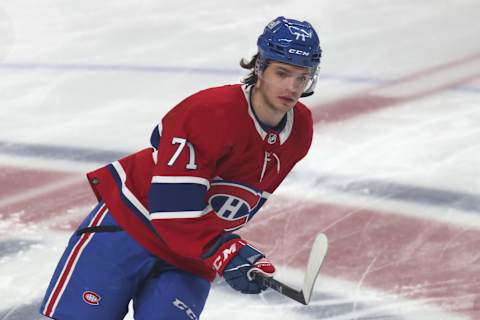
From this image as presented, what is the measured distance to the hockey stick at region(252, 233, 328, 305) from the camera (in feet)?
6.82

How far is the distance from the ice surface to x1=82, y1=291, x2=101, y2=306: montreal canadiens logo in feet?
2.31

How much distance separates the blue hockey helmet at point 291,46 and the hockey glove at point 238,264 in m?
0.39

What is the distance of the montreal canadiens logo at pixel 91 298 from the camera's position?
2.32 m

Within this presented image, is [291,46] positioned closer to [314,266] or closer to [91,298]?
[314,266]

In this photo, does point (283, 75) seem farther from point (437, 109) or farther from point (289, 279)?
point (437, 109)

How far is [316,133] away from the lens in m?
4.38

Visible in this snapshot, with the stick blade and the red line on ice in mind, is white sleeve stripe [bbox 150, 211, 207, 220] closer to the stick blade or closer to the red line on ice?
the stick blade

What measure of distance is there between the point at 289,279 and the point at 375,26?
9.41ft

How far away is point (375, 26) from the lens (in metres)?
5.77

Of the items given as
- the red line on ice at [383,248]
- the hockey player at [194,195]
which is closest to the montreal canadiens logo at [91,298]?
the hockey player at [194,195]

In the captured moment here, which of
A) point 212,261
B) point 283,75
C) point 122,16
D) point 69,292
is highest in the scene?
point 283,75

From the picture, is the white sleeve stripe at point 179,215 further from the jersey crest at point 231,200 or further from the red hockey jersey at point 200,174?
the jersey crest at point 231,200

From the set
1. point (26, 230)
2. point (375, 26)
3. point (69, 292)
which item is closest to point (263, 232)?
point (26, 230)

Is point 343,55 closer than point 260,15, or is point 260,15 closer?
point 343,55
